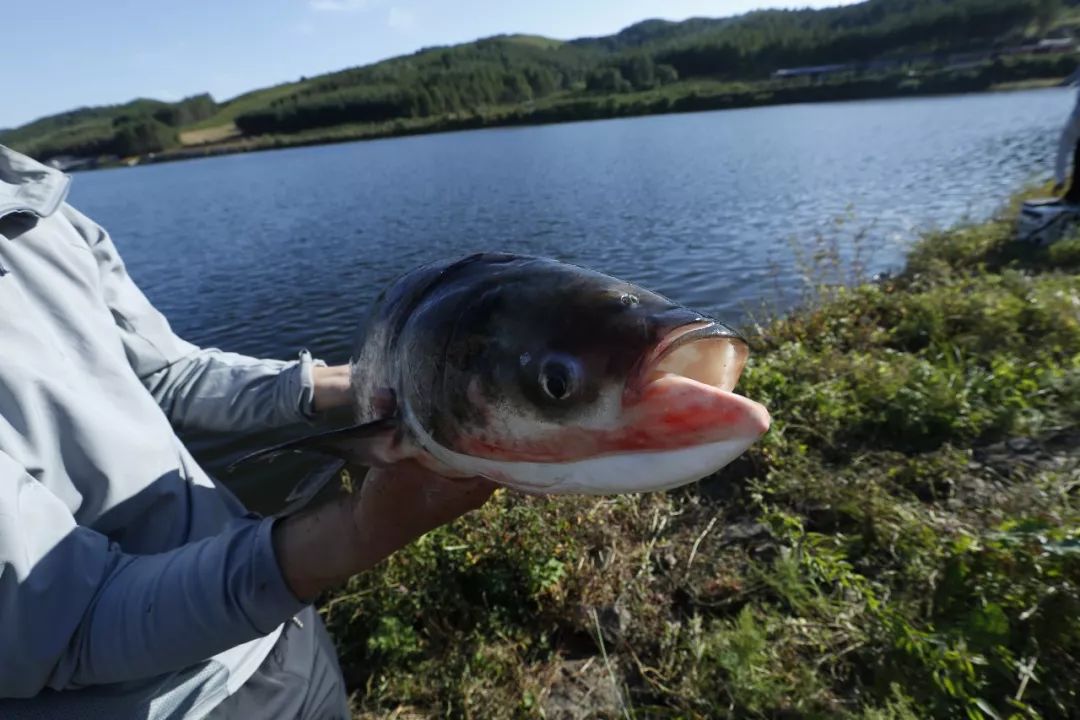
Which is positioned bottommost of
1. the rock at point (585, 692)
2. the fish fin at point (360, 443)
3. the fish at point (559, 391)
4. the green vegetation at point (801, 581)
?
the rock at point (585, 692)

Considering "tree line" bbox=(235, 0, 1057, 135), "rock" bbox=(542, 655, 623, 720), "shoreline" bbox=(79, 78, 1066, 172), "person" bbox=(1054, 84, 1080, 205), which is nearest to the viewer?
"rock" bbox=(542, 655, 623, 720)

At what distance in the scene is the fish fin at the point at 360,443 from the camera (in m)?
1.62

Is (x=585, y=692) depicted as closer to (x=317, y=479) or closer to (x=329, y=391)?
(x=317, y=479)

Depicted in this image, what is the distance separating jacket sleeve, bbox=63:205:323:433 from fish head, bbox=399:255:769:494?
4.24ft

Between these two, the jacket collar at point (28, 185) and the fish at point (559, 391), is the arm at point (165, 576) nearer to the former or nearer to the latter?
the fish at point (559, 391)

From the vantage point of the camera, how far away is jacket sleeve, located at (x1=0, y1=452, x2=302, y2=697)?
4.53ft

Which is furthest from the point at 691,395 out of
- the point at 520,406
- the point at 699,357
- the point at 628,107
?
the point at 628,107

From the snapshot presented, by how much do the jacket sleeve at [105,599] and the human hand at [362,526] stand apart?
52mm

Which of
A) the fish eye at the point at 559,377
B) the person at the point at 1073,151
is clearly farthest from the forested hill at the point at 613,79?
the fish eye at the point at 559,377

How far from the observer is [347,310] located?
1264cm

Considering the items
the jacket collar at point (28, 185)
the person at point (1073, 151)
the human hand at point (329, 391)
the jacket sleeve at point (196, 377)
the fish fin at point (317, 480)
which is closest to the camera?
the jacket collar at point (28, 185)

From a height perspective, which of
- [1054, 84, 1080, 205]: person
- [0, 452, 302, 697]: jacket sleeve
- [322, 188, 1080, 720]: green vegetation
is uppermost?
[0, 452, 302, 697]: jacket sleeve

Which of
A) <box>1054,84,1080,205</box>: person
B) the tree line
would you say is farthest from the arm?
the tree line

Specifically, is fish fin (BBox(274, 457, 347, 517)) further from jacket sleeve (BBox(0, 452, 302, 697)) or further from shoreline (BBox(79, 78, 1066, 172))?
shoreline (BBox(79, 78, 1066, 172))
